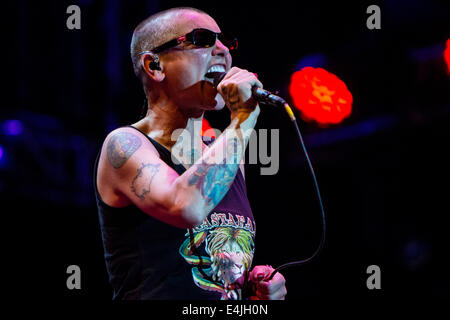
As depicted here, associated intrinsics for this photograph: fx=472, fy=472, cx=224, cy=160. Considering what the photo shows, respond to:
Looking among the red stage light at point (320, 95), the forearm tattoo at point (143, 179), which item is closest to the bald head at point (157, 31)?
the forearm tattoo at point (143, 179)

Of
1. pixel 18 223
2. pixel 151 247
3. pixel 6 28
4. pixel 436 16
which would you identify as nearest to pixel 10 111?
pixel 6 28

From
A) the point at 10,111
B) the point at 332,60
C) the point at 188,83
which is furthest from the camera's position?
the point at 332,60

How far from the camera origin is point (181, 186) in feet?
5.21

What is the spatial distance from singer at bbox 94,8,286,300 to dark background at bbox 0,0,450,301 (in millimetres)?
2750

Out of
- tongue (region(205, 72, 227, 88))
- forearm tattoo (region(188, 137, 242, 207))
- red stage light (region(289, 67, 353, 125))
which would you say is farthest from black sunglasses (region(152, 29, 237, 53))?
red stage light (region(289, 67, 353, 125))

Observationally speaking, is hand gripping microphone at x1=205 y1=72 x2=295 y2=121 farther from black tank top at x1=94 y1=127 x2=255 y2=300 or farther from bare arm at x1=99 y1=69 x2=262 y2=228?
black tank top at x1=94 y1=127 x2=255 y2=300

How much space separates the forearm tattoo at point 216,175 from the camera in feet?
5.25

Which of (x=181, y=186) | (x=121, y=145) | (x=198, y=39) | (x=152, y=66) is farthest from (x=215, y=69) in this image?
(x=181, y=186)

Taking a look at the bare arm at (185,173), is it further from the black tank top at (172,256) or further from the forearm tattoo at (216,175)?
the black tank top at (172,256)

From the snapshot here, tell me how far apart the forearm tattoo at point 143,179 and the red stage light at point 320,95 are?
11.4 feet

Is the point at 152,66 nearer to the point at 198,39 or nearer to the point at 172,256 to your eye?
the point at 198,39

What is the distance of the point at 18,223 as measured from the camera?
4.61 m

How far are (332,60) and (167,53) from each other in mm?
3298

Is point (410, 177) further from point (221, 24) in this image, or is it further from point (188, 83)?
point (188, 83)
